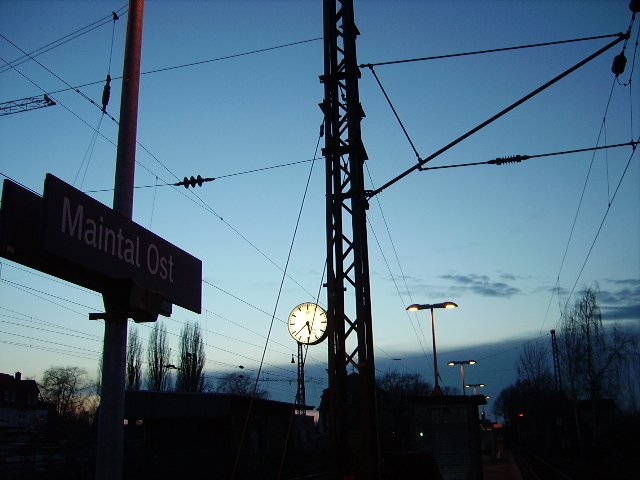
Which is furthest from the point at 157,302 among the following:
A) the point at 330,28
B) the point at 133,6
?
the point at 330,28

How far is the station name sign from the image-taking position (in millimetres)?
4348

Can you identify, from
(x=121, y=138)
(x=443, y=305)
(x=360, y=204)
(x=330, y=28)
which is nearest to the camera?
(x=121, y=138)

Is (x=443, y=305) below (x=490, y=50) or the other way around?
below

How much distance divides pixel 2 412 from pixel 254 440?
1644 inches

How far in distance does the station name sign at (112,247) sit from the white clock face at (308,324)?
530 centimetres

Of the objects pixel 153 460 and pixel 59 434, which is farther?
pixel 59 434

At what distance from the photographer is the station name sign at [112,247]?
4348 mm

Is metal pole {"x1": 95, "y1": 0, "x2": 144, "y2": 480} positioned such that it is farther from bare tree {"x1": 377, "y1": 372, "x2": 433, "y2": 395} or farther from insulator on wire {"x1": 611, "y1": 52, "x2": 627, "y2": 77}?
bare tree {"x1": 377, "y1": 372, "x2": 433, "y2": 395}

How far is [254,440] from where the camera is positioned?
3816 centimetres

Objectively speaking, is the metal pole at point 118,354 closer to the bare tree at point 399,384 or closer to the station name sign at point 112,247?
the station name sign at point 112,247

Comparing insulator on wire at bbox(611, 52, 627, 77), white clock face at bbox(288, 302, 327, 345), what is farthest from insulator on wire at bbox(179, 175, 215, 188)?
insulator on wire at bbox(611, 52, 627, 77)

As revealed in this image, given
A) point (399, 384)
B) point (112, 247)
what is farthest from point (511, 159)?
point (399, 384)

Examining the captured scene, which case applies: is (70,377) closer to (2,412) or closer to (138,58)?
(2,412)

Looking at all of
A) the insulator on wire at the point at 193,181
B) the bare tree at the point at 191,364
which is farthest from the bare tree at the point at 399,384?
the insulator on wire at the point at 193,181
